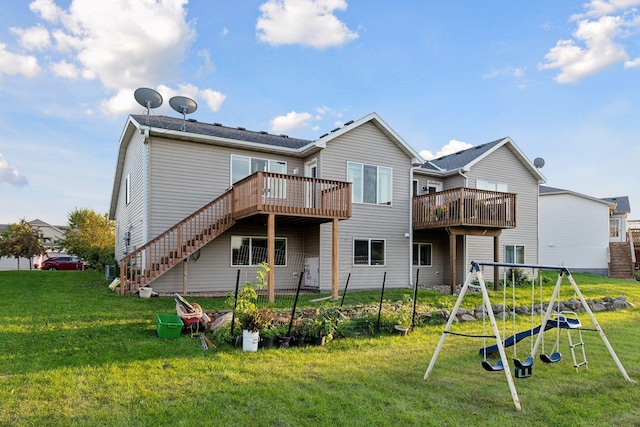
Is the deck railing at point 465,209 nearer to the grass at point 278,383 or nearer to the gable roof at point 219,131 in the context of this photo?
the gable roof at point 219,131

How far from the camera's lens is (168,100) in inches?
571

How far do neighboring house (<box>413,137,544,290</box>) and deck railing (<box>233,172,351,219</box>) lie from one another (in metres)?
4.58

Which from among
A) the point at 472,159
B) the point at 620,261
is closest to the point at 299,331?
the point at 472,159

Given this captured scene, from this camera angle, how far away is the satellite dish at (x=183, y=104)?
563 inches

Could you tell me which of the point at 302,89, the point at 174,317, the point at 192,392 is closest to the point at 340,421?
the point at 192,392

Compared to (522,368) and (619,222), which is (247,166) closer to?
(522,368)

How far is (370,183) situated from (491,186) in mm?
6588

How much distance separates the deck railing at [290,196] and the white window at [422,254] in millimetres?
5671

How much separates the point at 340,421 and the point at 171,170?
11.2 meters

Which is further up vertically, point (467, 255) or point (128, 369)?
point (467, 255)

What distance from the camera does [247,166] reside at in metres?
14.6

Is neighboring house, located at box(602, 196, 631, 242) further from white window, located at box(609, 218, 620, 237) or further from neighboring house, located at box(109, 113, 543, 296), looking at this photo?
neighboring house, located at box(109, 113, 543, 296)

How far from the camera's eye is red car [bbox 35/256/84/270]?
30094 millimetres

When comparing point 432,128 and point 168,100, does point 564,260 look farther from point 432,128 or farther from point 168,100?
point 168,100
